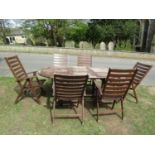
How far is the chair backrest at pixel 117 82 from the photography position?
4324mm

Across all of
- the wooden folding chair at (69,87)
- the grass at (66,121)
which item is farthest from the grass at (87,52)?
the wooden folding chair at (69,87)

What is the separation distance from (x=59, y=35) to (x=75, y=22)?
2.49 m

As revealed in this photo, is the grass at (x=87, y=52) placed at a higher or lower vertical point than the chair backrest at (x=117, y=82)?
lower

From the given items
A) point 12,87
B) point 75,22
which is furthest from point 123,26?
point 12,87

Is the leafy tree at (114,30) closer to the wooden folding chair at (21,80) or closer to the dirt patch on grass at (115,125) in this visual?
the wooden folding chair at (21,80)

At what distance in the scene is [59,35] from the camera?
2589 centimetres

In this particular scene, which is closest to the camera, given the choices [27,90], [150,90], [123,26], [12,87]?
[27,90]

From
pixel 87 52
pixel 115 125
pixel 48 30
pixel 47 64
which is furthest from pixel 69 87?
pixel 48 30

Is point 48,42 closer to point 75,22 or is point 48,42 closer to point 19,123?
point 75,22

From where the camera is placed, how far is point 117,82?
4445mm

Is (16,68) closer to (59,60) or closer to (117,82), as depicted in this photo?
A: (59,60)

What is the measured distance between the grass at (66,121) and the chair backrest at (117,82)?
59 cm

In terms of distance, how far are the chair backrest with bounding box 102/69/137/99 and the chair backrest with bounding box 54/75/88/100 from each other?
537 mm

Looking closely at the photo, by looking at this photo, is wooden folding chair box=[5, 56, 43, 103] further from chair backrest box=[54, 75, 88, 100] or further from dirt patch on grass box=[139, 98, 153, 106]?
dirt patch on grass box=[139, 98, 153, 106]
